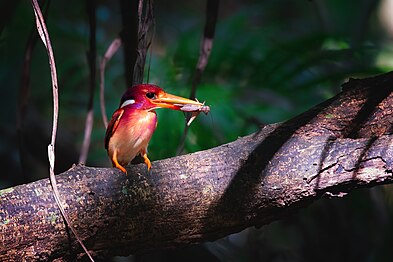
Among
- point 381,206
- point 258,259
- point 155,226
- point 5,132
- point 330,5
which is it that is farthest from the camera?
point 330,5

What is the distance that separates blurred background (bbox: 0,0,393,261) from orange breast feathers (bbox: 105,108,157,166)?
80 centimetres

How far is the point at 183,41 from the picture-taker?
342 cm

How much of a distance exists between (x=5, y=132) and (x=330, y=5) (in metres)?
3.01

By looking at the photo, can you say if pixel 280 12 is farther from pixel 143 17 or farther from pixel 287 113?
pixel 143 17

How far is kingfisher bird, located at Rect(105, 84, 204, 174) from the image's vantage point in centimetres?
170

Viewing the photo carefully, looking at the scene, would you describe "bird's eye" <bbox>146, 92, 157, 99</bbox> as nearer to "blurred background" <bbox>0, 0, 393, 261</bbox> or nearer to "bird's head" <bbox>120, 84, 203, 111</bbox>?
"bird's head" <bbox>120, 84, 203, 111</bbox>

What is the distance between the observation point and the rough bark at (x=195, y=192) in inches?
54.1

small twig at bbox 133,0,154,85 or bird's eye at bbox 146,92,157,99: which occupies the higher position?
small twig at bbox 133,0,154,85

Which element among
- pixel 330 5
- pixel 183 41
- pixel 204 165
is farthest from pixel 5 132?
pixel 330 5

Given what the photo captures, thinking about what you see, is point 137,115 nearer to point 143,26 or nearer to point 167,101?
point 167,101

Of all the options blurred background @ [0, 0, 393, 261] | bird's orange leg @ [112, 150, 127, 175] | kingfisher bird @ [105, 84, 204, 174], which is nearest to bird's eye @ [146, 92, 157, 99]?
kingfisher bird @ [105, 84, 204, 174]

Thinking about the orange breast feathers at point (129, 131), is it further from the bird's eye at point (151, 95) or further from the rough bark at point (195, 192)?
the rough bark at point (195, 192)

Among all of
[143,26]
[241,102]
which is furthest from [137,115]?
[241,102]

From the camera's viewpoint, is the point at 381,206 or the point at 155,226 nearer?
the point at 155,226
